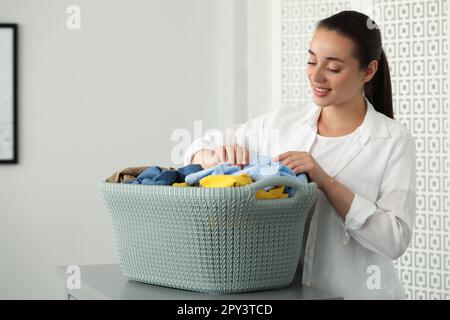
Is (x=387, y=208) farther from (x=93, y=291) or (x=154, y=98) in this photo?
(x=154, y=98)

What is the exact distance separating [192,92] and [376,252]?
8.22 feet

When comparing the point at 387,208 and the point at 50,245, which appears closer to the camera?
the point at 387,208

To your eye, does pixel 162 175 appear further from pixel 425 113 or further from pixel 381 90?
pixel 425 113

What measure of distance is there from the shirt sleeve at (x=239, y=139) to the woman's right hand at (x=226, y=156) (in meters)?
0.05

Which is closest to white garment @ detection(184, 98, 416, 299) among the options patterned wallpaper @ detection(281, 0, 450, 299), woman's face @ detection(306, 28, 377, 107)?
woman's face @ detection(306, 28, 377, 107)

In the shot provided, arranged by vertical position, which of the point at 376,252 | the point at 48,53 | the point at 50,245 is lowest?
the point at 50,245

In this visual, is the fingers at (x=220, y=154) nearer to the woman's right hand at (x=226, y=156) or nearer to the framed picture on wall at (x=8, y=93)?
the woman's right hand at (x=226, y=156)

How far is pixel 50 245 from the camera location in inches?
146

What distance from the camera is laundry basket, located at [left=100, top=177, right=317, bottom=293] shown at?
1262 mm

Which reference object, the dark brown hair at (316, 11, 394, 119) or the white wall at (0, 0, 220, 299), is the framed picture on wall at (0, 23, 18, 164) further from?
the dark brown hair at (316, 11, 394, 119)

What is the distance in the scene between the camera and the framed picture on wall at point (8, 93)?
3604 mm

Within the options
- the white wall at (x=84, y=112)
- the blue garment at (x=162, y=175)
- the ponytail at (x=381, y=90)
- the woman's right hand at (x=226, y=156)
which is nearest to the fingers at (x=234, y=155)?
the woman's right hand at (x=226, y=156)

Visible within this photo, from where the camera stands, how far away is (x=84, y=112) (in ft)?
12.2

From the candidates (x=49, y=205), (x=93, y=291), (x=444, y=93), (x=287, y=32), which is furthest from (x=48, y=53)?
(x=93, y=291)
